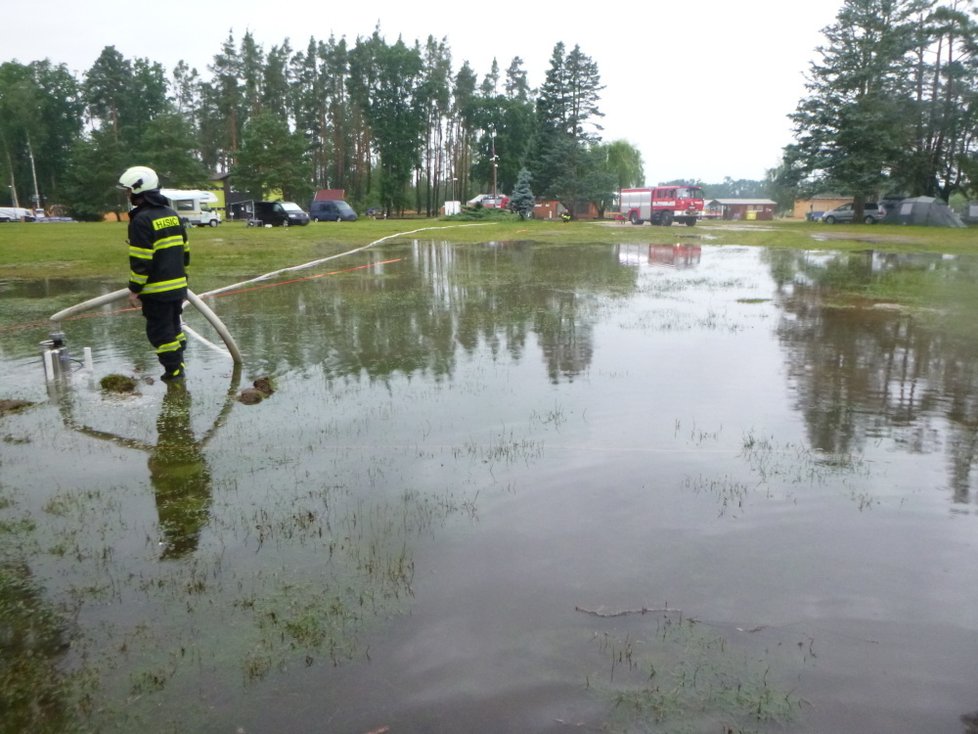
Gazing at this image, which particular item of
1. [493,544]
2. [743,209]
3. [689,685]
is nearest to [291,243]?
[493,544]

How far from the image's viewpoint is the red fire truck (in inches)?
2069

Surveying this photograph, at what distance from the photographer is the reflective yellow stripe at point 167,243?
7527 millimetres

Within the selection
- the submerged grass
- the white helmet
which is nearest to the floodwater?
the submerged grass

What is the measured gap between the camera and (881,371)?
8711 millimetres

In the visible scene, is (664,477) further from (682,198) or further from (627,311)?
(682,198)

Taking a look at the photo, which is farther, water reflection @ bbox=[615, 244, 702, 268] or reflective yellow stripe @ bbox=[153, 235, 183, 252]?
water reflection @ bbox=[615, 244, 702, 268]

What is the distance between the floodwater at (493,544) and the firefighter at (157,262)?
0.52 metres

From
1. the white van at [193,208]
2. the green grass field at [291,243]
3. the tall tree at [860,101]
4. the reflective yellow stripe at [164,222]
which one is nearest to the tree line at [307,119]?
the white van at [193,208]

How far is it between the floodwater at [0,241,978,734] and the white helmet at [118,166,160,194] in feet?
6.40

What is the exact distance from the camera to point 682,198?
5253 cm

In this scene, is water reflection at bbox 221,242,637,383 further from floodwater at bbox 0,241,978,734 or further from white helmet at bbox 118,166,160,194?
white helmet at bbox 118,166,160,194

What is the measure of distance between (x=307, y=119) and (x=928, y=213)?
59761 millimetres

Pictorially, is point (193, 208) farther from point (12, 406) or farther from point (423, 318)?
point (12, 406)

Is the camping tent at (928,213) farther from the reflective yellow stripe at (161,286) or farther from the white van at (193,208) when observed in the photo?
the reflective yellow stripe at (161,286)
